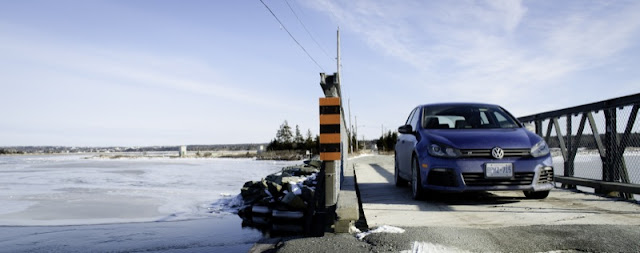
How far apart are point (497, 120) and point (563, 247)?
11.2 feet

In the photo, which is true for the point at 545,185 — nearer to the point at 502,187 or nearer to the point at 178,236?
the point at 502,187

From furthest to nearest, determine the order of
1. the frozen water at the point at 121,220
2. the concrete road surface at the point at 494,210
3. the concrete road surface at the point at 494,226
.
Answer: the frozen water at the point at 121,220 → the concrete road surface at the point at 494,210 → the concrete road surface at the point at 494,226

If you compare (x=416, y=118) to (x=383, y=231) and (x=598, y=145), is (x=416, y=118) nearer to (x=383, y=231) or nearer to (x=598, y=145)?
(x=598, y=145)

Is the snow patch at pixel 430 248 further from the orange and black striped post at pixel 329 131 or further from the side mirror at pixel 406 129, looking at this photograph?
the side mirror at pixel 406 129

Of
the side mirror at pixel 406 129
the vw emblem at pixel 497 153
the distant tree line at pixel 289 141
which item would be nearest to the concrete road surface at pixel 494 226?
the vw emblem at pixel 497 153

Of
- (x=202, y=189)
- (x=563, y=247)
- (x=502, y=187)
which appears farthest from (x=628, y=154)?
(x=202, y=189)

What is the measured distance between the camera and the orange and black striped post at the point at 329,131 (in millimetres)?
4488

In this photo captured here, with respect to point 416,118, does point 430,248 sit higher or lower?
lower

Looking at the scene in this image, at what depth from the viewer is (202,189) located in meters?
15.5

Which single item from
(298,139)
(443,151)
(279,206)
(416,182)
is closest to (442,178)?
(443,151)

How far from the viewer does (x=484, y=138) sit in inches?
219

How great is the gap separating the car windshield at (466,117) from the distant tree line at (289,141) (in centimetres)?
6978

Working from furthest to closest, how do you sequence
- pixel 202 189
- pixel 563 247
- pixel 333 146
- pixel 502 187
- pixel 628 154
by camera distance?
pixel 202 189 < pixel 628 154 < pixel 502 187 < pixel 333 146 < pixel 563 247

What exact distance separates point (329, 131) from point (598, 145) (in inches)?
182
